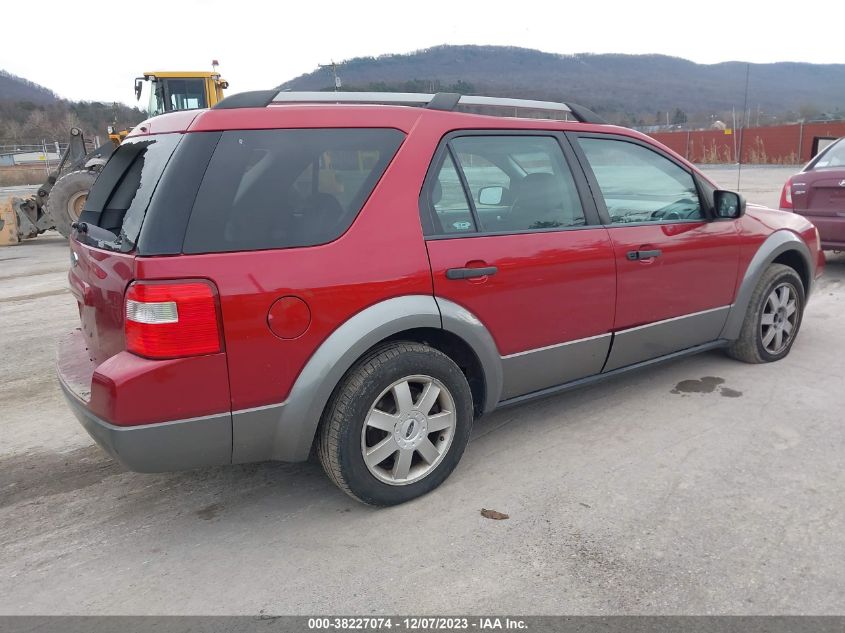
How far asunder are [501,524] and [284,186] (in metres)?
1.69

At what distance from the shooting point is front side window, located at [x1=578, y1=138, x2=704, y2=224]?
3646 mm

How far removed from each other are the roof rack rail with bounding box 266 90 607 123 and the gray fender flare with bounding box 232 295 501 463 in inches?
38.3

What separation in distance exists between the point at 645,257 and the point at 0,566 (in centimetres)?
340

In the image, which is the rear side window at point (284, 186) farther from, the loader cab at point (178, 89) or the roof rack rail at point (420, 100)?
the loader cab at point (178, 89)

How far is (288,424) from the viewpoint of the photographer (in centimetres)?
264

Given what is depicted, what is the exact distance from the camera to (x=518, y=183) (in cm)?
339

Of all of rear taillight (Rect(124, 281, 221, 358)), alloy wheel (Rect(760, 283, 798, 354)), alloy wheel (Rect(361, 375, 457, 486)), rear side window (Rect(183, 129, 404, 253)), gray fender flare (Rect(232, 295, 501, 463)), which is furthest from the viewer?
alloy wheel (Rect(760, 283, 798, 354))

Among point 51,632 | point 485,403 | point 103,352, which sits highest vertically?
point 103,352

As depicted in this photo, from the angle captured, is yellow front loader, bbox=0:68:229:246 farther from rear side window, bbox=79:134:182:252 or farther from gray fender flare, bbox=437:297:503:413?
gray fender flare, bbox=437:297:503:413

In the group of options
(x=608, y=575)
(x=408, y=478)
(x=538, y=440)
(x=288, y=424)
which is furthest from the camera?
(x=538, y=440)

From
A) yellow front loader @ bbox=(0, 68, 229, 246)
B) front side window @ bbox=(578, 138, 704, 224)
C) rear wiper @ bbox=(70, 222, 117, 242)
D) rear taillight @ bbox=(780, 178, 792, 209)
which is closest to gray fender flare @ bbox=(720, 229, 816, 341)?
front side window @ bbox=(578, 138, 704, 224)

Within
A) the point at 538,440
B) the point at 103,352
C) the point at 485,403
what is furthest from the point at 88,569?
the point at 538,440

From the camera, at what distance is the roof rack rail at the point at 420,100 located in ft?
9.37

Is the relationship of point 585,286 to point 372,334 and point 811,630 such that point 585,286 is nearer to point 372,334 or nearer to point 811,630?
point 372,334
